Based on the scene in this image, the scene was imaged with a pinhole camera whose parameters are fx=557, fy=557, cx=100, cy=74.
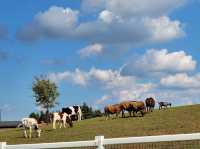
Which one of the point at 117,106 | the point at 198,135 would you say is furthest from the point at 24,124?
the point at 198,135

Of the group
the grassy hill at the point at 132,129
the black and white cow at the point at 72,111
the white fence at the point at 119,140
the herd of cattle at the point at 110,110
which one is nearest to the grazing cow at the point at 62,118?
the herd of cattle at the point at 110,110

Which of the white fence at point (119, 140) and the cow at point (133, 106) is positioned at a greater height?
the cow at point (133, 106)

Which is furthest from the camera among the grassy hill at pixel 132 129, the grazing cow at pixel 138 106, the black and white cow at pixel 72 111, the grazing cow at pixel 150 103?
the grazing cow at pixel 150 103

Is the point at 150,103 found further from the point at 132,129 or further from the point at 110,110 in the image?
the point at 132,129

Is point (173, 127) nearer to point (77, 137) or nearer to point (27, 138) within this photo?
point (77, 137)

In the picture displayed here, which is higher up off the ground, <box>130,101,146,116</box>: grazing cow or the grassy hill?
<box>130,101,146,116</box>: grazing cow

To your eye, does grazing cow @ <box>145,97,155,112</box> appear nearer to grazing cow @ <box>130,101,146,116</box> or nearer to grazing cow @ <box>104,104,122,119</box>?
grazing cow @ <box>104,104,122,119</box>

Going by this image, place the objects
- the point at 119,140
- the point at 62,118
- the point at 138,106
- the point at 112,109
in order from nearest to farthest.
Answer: the point at 119,140
the point at 62,118
the point at 138,106
the point at 112,109

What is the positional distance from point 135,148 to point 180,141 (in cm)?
155

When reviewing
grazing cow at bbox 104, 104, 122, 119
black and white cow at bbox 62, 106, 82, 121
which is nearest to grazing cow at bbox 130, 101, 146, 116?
grazing cow at bbox 104, 104, 122, 119

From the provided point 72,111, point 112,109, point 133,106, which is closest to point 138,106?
point 133,106

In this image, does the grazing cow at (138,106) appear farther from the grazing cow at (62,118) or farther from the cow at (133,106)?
the grazing cow at (62,118)

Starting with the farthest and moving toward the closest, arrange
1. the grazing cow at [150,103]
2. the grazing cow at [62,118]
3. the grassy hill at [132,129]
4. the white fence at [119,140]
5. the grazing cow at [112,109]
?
the grazing cow at [150,103] → the grazing cow at [112,109] → the grazing cow at [62,118] → the grassy hill at [132,129] → the white fence at [119,140]

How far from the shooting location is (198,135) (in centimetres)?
1221
